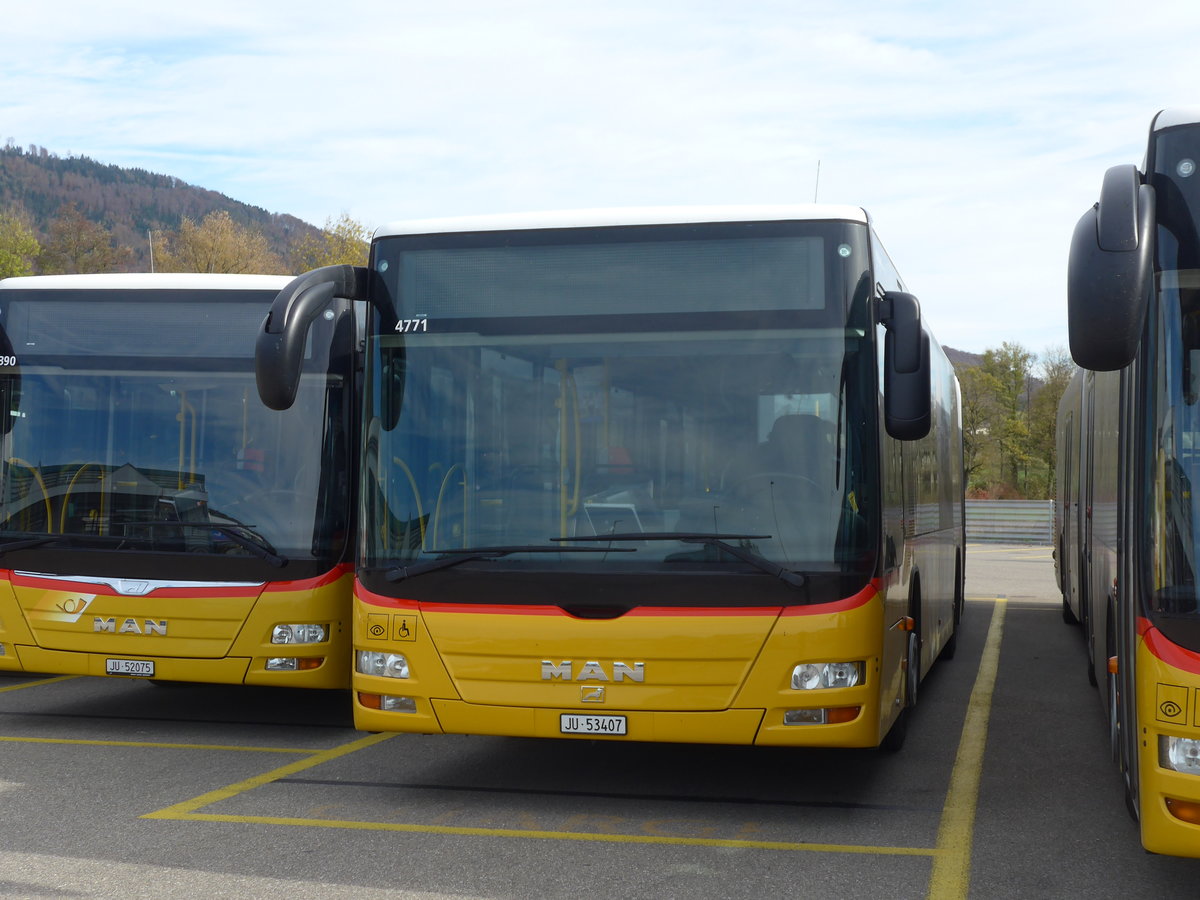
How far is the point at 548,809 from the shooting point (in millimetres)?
6672

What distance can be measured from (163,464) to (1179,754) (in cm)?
622

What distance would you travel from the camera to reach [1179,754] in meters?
4.65

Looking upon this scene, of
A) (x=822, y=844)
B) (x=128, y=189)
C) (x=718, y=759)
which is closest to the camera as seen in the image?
(x=822, y=844)

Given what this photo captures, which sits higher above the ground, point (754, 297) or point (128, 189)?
point (128, 189)

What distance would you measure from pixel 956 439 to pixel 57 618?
33.8 feet

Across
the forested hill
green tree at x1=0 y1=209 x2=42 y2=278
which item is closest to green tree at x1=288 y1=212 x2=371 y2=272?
green tree at x1=0 y1=209 x2=42 y2=278

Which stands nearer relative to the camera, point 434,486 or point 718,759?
point 434,486

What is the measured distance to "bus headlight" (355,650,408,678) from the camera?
6.65 m

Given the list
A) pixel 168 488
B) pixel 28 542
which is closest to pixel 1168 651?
pixel 168 488


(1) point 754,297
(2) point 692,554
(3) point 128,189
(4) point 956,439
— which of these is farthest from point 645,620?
(3) point 128,189

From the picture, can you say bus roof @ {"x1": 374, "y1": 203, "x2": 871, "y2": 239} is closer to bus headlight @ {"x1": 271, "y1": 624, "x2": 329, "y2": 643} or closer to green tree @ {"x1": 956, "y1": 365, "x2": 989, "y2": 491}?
bus headlight @ {"x1": 271, "y1": 624, "x2": 329, "y2": 643}

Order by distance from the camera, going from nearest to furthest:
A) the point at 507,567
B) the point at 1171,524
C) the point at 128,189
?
the point at 1171,524, the point at 507,567, the point at 128,189

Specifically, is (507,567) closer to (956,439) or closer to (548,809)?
(548,809)

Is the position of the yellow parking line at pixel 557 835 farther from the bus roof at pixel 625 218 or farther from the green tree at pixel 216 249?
the green tree at pixel 216 249
